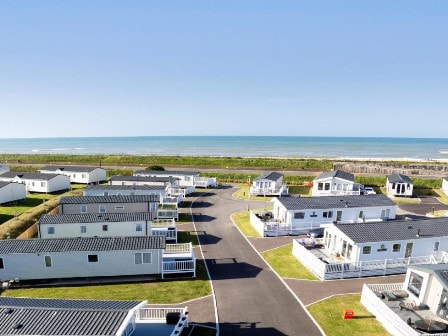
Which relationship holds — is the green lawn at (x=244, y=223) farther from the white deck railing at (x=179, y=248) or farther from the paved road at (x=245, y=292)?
the white deck railing at (x=179, y=248)

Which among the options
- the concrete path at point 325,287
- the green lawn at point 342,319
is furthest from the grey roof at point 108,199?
the green lawn at point 342,319

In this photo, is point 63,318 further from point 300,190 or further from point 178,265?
point 300,190

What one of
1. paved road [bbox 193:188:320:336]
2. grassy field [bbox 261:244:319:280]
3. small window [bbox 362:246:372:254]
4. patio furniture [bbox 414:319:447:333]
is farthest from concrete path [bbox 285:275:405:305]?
patio furniture [bbox 414:319:447:333]

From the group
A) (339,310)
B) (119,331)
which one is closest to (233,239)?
(339,310)

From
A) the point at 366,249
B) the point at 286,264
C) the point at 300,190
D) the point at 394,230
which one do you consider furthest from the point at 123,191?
the point at 394,230

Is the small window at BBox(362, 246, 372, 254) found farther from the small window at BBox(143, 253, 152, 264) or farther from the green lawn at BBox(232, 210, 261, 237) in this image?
the small window at BBox(143, 253, 152, 264)

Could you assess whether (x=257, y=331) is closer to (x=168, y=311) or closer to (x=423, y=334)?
(x=168, y=311)
